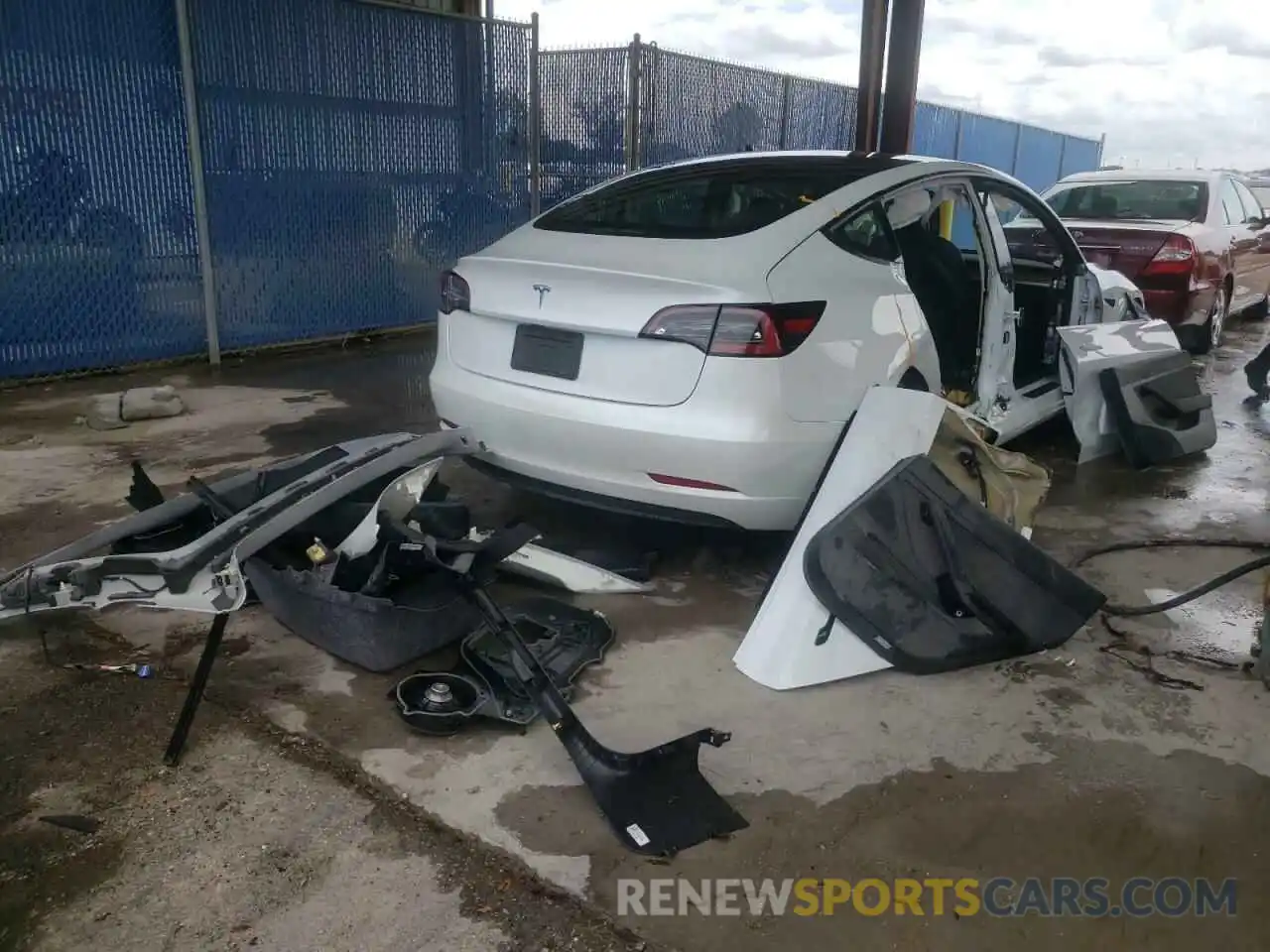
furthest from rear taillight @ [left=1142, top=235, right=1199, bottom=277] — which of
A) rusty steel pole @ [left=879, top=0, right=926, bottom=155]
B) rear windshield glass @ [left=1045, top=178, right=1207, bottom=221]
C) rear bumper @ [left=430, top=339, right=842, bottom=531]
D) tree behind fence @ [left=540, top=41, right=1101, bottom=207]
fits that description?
rear bumper @ [left=430, top=339, right=842, bottom=531]

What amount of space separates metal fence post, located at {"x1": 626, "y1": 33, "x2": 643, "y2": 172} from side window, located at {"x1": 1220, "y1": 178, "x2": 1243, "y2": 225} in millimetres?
5593

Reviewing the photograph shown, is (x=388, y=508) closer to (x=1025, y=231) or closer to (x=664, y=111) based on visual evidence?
(x=1025, y=231)

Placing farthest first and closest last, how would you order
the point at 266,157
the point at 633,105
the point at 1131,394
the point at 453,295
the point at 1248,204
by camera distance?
the point at 633,105
the point at 1248,204
the point at 266,157
the point at 1131,394
the point at 453,295

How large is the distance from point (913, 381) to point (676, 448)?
130cm

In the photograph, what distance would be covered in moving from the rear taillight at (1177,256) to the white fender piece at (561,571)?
6.53 metres

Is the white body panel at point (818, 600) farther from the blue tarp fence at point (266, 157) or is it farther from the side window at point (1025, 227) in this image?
the blue tarp fence at point (266, 157)

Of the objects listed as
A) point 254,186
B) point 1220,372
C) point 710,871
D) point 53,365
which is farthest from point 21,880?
point 1220,372

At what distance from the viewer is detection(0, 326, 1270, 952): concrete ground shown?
7.42 feet

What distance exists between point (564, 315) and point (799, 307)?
0.82 m

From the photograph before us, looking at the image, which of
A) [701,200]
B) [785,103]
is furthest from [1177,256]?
[785,103]

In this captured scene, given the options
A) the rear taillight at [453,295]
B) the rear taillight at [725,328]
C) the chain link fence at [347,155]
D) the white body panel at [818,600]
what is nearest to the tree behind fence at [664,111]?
the chain link fence at [347,155]

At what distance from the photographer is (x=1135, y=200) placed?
9180 millimetres

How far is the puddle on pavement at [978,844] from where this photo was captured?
2254mm

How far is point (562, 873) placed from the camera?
239 cm
